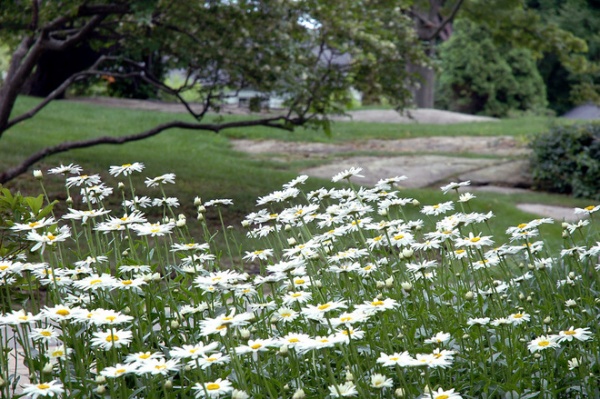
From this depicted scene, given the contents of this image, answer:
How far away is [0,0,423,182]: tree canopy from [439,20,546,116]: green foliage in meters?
17.4

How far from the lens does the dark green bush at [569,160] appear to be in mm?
12125

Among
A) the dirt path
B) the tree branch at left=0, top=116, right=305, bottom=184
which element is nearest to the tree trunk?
the dirt path

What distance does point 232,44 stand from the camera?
9.41 m

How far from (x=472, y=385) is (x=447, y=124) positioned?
17838mm

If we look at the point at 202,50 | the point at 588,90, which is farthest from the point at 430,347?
the point at 588,90

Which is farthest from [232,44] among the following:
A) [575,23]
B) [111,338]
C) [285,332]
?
[575,23]

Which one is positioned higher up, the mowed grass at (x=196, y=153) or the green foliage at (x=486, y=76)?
the green foliage at (x=486, y=76)

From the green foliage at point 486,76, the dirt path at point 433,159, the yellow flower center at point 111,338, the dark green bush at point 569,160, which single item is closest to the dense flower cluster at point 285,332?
the yellow flower center at point 111,338

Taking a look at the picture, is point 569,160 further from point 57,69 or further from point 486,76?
point 486,76

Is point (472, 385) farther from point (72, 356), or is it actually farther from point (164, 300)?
point (72, 356)

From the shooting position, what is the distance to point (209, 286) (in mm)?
2578

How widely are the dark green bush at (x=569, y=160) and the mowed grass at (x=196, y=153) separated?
16.5 inches

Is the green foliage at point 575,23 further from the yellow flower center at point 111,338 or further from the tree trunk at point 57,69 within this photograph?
the yellow flower center at point 111,338

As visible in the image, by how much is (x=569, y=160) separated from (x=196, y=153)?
657 cm
